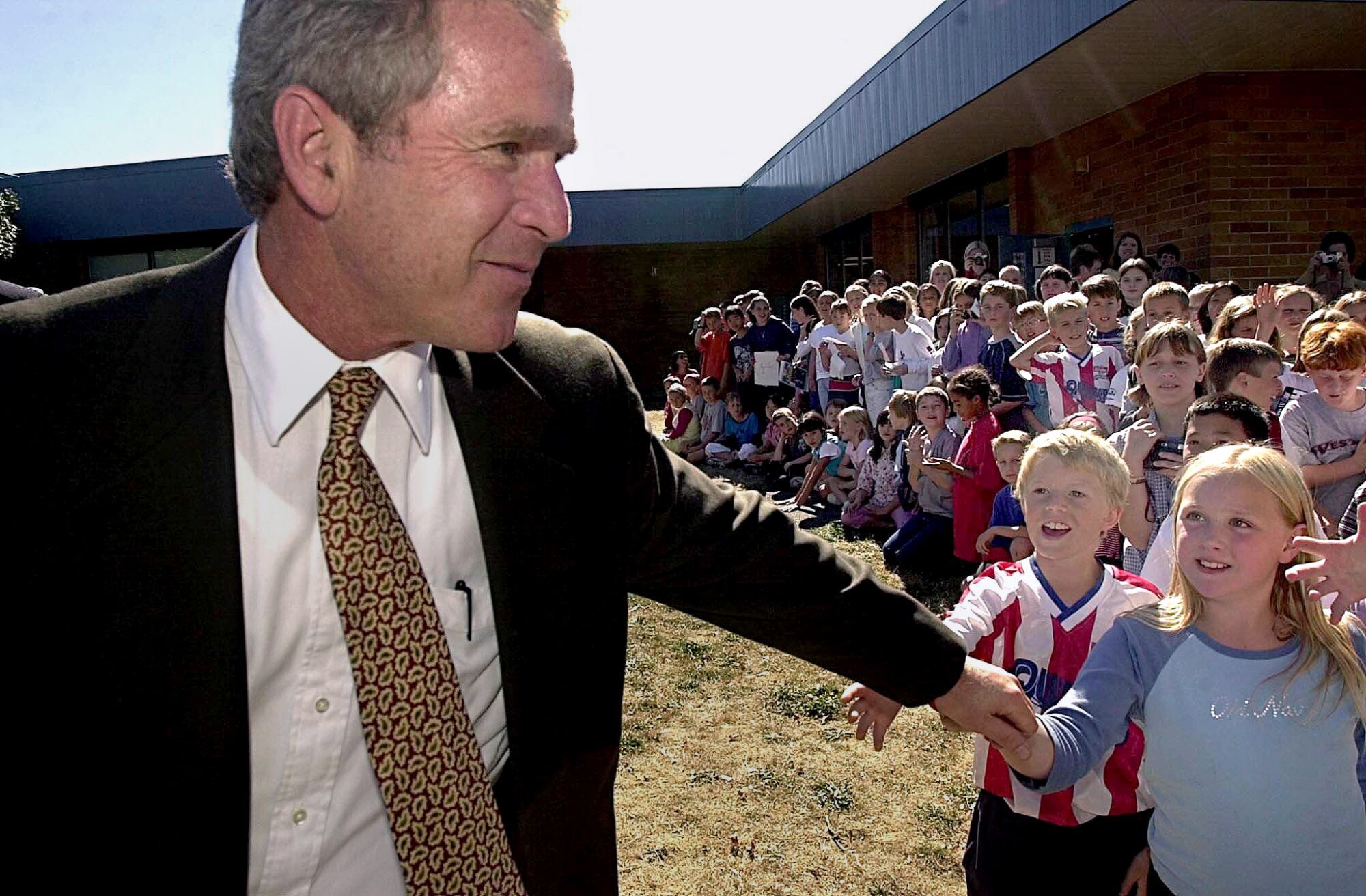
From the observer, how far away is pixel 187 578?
4.14 ft

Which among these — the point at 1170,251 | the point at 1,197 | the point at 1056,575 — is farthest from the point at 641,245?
the point at 1056,575

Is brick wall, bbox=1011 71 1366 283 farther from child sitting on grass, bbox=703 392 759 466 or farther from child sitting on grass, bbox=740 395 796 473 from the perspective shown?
child sitting on grass, bbox=703 392 759 466

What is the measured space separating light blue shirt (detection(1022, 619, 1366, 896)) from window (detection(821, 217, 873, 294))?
1797 centimetres

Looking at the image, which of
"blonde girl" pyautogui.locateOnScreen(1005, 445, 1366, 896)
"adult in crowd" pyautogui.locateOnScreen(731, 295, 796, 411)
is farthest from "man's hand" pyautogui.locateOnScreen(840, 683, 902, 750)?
"adult in crowd" pyautogui.locateOnScreen(731, 295, 796, 411)

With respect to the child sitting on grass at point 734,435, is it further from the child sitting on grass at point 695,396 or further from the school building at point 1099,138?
the school building at point 1099,138

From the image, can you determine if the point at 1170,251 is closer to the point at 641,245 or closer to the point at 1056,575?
the point at 1056,575

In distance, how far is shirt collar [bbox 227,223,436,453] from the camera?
1420mm

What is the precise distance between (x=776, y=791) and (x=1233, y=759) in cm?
227

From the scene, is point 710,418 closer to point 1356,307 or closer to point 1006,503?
point 1006,503

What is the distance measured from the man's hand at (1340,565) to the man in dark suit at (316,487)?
1204 millimetres

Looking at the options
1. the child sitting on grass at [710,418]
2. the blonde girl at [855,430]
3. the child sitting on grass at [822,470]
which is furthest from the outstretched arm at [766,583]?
the child sitting on grass at [710,418]

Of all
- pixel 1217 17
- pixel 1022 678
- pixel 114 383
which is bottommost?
pixel 1022 678

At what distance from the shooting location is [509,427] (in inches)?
62.1

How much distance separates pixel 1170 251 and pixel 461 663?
27.5 feet
